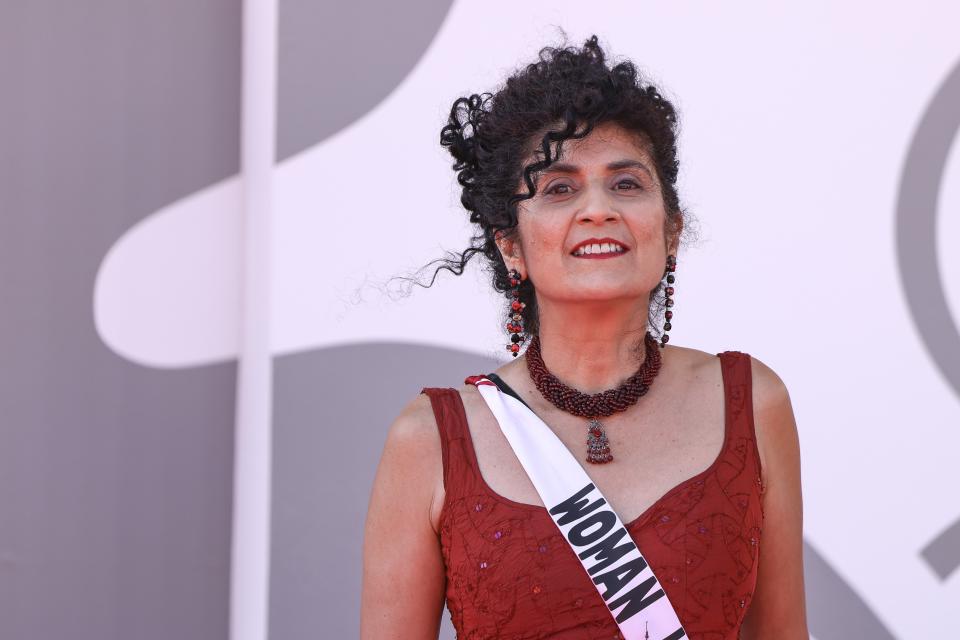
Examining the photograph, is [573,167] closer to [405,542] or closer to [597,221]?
[597,221]

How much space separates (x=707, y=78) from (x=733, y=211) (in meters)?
0.40

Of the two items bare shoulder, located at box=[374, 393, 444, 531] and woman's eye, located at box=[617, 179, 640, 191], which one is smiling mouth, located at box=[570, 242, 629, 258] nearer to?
woman's eye, located at box=[617, 179, 640, 191]

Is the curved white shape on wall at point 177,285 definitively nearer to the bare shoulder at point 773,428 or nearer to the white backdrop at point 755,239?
the white backdrop at point 755,239

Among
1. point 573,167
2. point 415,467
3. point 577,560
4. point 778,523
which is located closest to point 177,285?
point 415,467

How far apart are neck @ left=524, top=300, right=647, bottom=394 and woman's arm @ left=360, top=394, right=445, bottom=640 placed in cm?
29

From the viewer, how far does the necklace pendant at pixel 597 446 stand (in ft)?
6.59

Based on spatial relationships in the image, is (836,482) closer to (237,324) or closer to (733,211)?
(733,211)

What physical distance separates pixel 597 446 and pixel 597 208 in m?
0.43

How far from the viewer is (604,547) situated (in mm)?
1877

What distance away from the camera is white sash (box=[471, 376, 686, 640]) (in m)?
1.87

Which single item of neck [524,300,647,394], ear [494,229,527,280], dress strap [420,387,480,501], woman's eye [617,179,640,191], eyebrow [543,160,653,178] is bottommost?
dress strap [420,387,480,501]

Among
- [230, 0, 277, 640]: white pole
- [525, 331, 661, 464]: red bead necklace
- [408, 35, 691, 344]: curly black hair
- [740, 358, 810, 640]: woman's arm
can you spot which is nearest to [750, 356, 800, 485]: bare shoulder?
[740, 358, 810, 640]: woman's arm

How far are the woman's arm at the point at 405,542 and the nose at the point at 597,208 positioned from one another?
48 cm

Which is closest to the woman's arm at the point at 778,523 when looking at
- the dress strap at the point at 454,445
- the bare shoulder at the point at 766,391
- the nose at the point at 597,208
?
the bare shoulder at the point at 766,391
